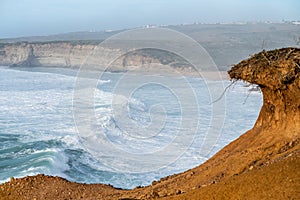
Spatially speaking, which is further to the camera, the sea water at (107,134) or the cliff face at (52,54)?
the cliff face at (52,54)

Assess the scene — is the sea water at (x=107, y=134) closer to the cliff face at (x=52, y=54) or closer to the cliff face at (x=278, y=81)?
the cliff face at (x=278, y=81)

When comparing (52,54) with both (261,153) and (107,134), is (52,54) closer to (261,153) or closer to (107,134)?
(107,134)

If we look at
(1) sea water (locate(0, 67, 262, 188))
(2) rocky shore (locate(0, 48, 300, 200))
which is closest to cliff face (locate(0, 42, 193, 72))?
(1) sea water (locate(0, 67, 262, 188))

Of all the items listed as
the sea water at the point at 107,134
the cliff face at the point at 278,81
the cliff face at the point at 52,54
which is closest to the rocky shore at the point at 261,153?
the cliff face at the point at 278,81

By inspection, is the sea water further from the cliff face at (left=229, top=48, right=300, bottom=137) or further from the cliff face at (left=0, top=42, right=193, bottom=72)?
the cliff face at (left=0, top=42, right=193, bottom=72)

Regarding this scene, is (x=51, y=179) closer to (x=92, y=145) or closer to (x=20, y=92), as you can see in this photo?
(x=92, y=145)
